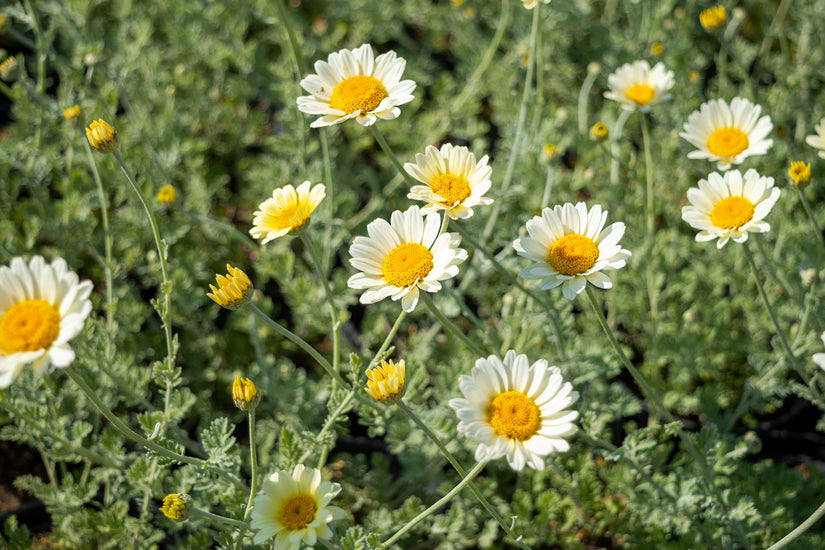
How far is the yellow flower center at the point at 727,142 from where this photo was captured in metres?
2.18

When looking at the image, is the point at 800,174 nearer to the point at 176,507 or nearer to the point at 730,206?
the point at 730,206

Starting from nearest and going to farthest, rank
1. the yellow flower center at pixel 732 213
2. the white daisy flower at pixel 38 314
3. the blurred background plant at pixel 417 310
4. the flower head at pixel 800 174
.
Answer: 1. the white daisy flower at pixel 38 314
2. the yellow flower center at pixel 732 213
3. the flower head at pixel 800 174
4. the blurred background plant at pixel 417 310

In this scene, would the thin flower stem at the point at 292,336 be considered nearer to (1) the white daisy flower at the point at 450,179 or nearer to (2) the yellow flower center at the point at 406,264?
(2) the yellow flower center at the point at 406,264

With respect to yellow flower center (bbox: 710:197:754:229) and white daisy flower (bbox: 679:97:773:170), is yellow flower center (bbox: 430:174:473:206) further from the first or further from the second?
white daisy flower (bbox: 679:97:773:170)

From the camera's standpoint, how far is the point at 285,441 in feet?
5.91

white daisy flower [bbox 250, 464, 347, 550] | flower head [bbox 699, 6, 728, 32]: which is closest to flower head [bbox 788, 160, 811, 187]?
flower head [bbox 699, 6, 728, 32]

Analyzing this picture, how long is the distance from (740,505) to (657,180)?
1.77 meters


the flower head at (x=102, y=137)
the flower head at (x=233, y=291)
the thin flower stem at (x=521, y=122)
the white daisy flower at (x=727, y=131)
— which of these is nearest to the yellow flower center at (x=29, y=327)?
the flower head at (x=233, y=291)

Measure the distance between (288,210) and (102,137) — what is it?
0.55 metres

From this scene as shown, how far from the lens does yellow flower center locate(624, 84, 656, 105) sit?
8.20ft

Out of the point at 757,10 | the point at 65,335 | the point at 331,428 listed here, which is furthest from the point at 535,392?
the point at 757,10

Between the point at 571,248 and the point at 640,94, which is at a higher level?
the point at 640,94

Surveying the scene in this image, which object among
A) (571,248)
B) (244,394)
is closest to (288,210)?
(244,394)

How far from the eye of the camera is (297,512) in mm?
1565
